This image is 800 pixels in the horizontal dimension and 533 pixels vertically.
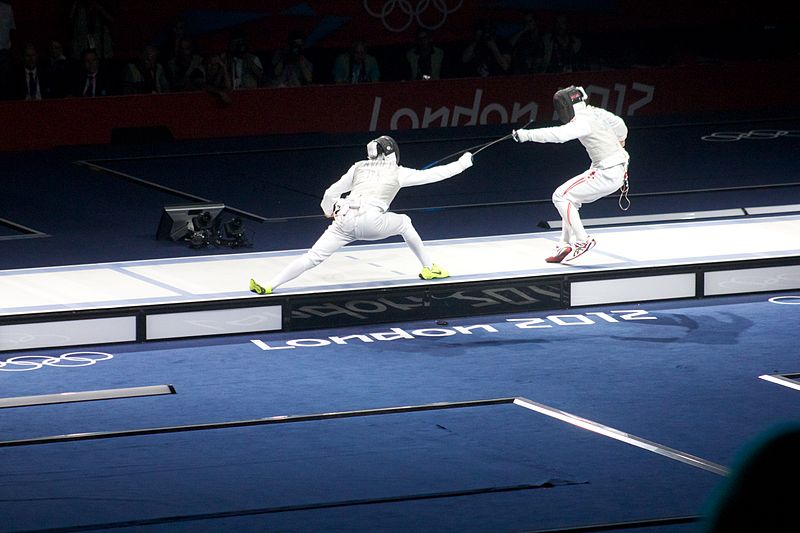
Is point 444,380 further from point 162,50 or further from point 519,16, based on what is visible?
point 519,16

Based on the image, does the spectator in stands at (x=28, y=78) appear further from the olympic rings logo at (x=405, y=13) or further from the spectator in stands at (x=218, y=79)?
the olympic rings logo at (x=405, y=13)

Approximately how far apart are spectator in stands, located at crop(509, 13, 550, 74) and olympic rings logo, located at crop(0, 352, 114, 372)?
1138 cm

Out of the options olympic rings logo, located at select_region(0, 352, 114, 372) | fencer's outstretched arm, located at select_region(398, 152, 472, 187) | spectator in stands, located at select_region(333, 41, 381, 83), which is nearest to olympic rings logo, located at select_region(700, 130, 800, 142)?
spectator in stands, located at select_region(333, 41, 381, 83)

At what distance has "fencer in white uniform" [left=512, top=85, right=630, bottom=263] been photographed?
9.79 metres

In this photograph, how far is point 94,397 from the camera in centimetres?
734

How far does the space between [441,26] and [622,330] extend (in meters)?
12.0

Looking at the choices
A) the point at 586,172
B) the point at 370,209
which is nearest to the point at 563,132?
the point at 586,172

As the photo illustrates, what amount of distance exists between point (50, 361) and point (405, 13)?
501 inches

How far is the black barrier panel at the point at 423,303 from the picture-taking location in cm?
899

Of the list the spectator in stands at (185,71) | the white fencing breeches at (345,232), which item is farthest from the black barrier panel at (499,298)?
the spectator in stands at (185,71)

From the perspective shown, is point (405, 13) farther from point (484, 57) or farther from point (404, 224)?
point (404, 224)

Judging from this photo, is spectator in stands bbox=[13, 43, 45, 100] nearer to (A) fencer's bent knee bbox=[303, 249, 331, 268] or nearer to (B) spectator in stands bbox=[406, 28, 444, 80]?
(B) spectator in stands bbox=[406, 28, 444, 80]

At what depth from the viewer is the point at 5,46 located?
56.3 ft

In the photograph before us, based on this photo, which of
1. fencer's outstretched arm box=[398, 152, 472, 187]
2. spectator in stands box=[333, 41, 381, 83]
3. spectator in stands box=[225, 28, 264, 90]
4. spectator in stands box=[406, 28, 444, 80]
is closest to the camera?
fencer's outstretched arm box=[398, 152, 472, 187]
